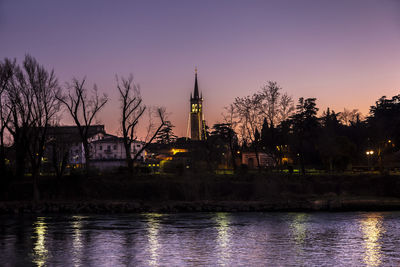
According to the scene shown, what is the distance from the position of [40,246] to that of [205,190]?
30704 millimetres

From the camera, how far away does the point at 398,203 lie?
49.9m

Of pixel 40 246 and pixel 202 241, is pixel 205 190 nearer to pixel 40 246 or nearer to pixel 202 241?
pixel 202 241

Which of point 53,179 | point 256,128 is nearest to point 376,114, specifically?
point 256,128

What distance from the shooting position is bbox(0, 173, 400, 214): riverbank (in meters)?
51.2

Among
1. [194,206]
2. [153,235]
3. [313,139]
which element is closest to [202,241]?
[153,235]

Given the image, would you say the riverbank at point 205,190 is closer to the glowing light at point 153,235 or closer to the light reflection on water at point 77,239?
the glowing light at point 153,235

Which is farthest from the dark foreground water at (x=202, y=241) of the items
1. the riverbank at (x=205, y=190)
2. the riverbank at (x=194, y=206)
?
the riverbank at (x=205, y=190)

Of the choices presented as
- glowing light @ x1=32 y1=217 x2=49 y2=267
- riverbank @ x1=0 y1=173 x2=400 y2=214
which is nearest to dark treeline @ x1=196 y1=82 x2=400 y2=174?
riverbank @ x1=0 y1=173 x2=400 y2=214

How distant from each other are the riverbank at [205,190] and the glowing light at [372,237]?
10942 mm

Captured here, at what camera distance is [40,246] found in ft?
88.6

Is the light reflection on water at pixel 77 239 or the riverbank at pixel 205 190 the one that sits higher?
the riverbank at pixel 205 190

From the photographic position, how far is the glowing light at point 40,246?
23163mm

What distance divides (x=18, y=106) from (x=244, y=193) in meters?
27.4

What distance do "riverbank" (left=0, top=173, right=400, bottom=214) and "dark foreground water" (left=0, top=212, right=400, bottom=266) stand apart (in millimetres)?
8559
